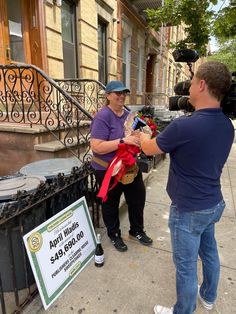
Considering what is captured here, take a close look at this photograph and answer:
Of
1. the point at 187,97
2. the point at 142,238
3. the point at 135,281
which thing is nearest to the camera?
the point at 187,97

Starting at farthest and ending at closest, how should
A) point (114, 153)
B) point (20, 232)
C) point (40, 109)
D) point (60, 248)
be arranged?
1. point (40, 109)
2. point (114, 153)
3. point (60, 248)
4. point (20, 232)

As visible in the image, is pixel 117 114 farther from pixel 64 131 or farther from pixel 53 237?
pixel 64 131

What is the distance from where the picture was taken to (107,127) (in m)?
2.30

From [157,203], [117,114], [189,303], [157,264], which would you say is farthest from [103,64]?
[189,303]

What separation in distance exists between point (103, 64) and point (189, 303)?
7756 mm

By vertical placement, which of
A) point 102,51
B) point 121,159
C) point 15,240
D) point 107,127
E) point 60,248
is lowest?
point 60,248

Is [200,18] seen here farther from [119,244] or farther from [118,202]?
[119,244]

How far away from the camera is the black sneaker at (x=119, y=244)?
2.67 m

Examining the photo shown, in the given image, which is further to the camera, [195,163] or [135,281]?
[135,281]

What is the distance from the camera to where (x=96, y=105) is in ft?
23.4

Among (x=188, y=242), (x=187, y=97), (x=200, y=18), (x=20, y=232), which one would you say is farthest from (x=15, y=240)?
(x=200, y=18)

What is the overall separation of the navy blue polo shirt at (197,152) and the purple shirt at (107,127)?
83 centimetres

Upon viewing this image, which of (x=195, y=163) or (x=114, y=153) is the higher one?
(x=195, y=163)

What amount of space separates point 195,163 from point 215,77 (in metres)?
0.49
